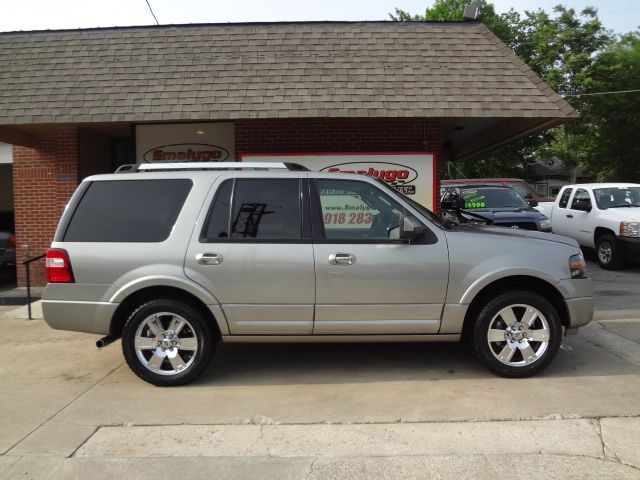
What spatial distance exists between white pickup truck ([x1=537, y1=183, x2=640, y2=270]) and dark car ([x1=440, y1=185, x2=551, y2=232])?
4.52ft

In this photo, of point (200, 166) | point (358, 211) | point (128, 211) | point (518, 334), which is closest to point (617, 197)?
point (518, 334)

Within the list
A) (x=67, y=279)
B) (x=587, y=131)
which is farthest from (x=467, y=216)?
(x=587, y=131)

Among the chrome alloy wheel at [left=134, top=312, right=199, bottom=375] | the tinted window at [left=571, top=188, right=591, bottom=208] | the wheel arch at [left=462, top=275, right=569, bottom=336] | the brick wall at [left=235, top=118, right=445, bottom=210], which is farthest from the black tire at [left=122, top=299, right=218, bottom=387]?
the tinted window at [left=571, top=188, right=591, bottom=208]

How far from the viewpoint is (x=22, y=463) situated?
140 inches

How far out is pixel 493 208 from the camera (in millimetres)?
11391

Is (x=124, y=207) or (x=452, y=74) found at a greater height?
(x=452, y=74)

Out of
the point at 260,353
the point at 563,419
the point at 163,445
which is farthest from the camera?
the point at 260,353

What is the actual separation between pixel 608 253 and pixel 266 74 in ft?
26.0

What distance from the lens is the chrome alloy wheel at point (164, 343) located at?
4.80 m

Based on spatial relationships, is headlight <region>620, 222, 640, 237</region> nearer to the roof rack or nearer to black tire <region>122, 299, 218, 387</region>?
the roof rack

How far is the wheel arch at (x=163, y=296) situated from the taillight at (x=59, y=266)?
1.63 feet

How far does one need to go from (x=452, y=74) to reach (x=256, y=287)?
528cm

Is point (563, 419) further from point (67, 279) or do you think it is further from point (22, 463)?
point (67, 279)

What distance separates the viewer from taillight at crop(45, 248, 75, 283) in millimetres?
4754
